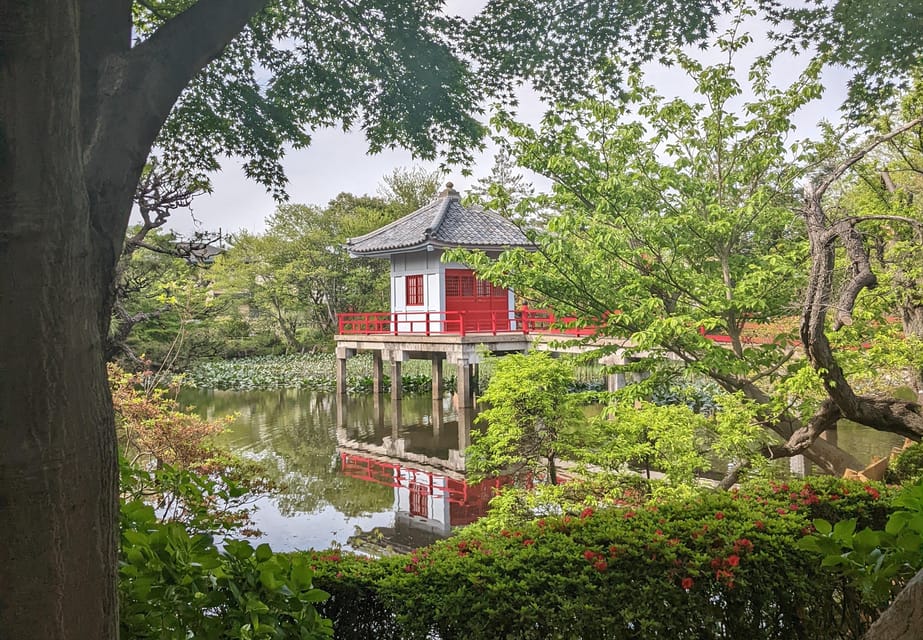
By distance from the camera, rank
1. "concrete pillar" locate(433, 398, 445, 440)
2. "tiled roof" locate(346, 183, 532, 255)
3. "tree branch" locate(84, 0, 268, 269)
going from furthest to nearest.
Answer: "tiled roof" locate(346, 183, 532, 255) → "concrete pillar" locate(433, 398, 445, 440) → "tree branch" locate(84, 0, 268, 269)

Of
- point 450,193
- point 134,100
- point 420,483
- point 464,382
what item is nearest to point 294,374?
point 450,193

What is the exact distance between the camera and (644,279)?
4.54 m

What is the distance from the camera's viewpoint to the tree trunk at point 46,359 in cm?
111

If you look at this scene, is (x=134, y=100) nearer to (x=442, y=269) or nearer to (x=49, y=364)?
(x=49, y=364)

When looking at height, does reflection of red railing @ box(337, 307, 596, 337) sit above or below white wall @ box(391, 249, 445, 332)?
below

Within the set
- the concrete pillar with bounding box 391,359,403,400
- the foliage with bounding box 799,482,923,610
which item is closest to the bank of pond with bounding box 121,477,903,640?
the foliage with bounding box 799,482,923,610

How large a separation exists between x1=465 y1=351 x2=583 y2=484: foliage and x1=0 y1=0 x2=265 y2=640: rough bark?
3.31m

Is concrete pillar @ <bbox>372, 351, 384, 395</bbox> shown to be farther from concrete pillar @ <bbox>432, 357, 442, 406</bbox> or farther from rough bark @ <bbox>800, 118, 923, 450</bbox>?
rough bark @ <bbox>800, 118, 923, 450</bbox>

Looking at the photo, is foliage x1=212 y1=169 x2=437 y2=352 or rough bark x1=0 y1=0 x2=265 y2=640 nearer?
rough bark x1=0 y1=0 x2=265 y2=640

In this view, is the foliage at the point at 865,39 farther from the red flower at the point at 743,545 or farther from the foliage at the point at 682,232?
the red flower at the point at 743,545

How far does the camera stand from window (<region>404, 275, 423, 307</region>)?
13.3 m

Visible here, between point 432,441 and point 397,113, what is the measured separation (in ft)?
22.8

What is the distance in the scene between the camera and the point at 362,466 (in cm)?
880

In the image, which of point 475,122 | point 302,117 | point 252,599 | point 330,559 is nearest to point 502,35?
point 475,122
